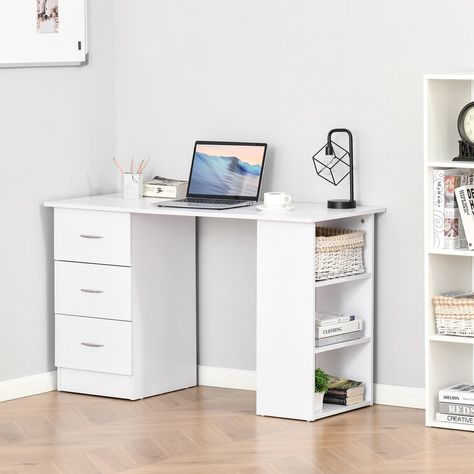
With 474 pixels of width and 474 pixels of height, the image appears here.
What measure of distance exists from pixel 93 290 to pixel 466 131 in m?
1.62

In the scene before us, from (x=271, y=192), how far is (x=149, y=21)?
0.94 meters

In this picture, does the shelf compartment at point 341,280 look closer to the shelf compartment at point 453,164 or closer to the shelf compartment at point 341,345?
the shelf compartment at point 341,345

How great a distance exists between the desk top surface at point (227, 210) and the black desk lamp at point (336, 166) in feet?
0.15

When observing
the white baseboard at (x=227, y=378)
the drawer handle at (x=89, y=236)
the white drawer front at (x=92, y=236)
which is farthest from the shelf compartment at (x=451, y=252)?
the drawer handle at (x=89, y=236)

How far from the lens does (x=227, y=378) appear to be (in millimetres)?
5277

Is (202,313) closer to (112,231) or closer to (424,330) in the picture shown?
(112,231)

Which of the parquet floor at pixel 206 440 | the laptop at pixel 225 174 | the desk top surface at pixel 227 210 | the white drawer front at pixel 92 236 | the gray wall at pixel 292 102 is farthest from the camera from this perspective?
the laptop at pixel 225 174

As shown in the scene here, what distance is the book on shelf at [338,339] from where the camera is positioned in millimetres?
4699

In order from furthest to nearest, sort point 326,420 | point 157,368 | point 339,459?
point 157,368 → point 326,420 → point 339,459

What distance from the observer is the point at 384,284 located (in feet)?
16.2

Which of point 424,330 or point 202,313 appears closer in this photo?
Result: point 424,330

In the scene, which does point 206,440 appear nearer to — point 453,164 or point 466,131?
point 453,164

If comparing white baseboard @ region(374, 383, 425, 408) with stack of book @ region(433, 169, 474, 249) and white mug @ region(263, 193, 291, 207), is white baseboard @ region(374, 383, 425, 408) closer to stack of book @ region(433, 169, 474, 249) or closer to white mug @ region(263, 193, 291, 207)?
stack of book @ region(433, 169, 474, 249)

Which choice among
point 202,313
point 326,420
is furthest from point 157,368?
point 326,420
